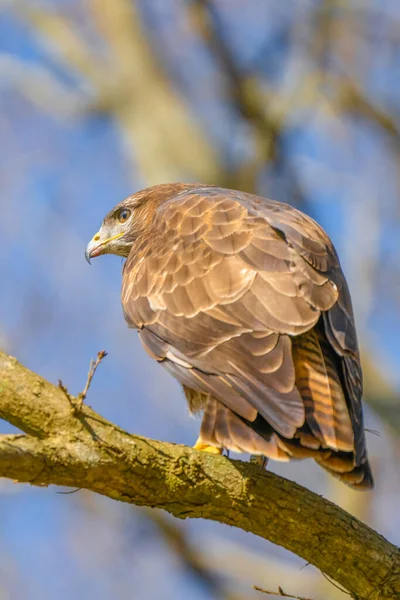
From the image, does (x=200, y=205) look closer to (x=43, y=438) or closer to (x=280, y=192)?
(x=43, y=438)

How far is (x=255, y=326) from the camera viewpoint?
402 cm

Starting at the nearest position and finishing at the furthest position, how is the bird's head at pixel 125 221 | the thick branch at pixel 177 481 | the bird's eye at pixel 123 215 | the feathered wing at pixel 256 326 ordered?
1. the thick branch at pixel 177 481
2. the feathered wing at pixel 256 326
3. the bird's head at pixel 125 221
4. the bird's eye at pixel 123 215

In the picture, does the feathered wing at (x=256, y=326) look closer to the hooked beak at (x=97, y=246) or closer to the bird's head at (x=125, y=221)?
the bird's head at (x=125, y=221)

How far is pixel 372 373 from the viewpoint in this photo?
8695 mm

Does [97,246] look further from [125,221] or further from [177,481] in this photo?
[177,481]

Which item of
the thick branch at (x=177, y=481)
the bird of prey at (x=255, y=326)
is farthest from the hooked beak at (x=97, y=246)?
the thick branch at (x=177, y=481)

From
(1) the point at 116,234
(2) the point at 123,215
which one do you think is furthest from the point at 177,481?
(2) the point at 123,215

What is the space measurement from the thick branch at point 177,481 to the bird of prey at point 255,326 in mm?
193

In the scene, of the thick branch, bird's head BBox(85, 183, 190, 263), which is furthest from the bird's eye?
the thick branch

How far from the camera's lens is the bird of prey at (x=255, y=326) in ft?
12.5

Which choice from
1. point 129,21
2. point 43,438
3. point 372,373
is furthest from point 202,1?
point 43,438

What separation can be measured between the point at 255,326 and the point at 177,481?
2.53ft

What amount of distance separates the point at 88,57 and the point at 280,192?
3.49m

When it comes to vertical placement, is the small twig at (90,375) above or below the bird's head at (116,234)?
below
